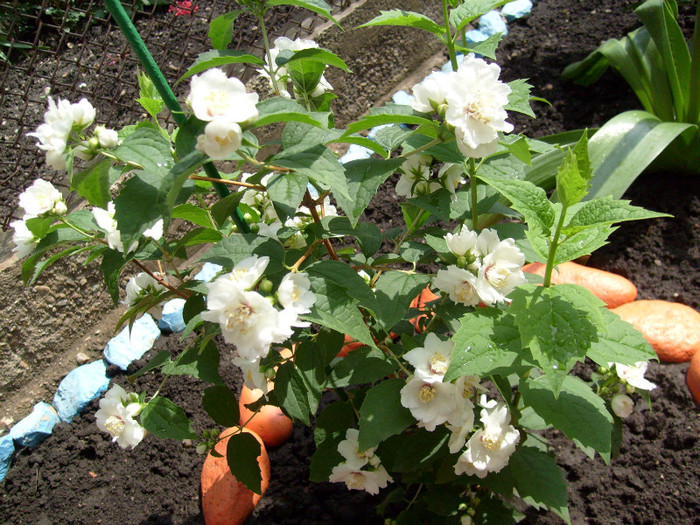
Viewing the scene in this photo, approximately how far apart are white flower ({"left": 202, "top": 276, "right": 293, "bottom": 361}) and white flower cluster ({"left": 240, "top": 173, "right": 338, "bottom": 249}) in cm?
43

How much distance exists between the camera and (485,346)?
0.93 metres

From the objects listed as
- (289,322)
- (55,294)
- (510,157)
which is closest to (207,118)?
(289,322)

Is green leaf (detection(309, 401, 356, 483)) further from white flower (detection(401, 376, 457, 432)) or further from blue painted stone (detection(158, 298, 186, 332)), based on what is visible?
blue painted stone (detection(158, 298, 186, 332))

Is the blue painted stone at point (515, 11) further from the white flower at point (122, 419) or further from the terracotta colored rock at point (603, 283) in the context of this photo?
the white flower at point (122, 419)

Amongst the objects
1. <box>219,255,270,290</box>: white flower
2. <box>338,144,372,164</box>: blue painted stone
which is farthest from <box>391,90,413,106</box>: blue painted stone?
<box>219,255,270,290</box>: white flower

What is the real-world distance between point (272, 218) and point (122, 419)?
22.6 inches

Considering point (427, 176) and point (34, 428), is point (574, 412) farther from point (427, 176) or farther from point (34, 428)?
point (34, 428)

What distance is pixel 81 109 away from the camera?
91 cm

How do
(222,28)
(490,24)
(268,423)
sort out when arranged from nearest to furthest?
(222,28) < (268,423) < (490,24)

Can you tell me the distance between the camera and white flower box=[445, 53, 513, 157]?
35.3 inches

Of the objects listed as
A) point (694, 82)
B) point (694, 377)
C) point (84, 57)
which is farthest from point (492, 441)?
point (84, 57)

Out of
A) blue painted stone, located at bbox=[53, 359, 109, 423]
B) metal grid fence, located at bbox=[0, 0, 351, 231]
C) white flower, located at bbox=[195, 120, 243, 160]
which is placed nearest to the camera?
white flower, located at bbox=[195, 120, 243, 160]

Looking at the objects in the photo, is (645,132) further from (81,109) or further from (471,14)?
(81,109)

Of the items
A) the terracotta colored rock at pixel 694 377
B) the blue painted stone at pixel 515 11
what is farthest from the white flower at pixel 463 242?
the blue painted stone at pixel 515 11
